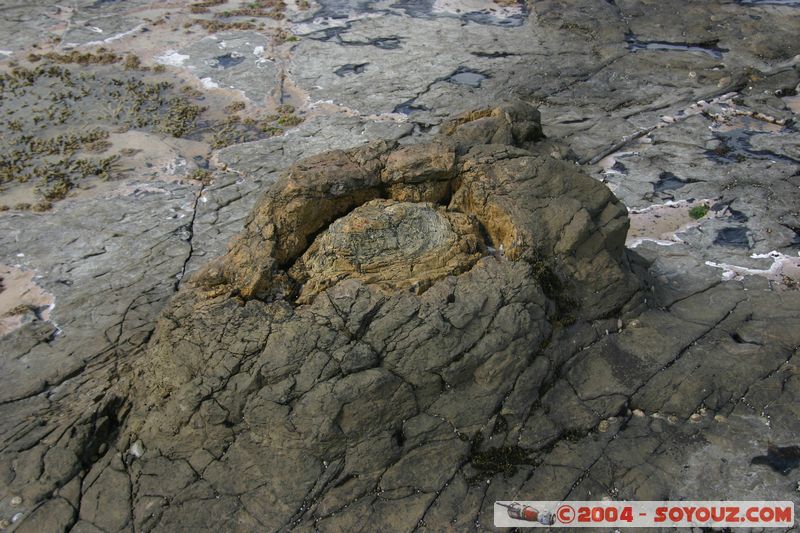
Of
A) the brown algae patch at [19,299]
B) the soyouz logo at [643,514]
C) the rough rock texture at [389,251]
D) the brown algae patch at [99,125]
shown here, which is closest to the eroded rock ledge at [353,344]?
the rough rock texture at [389,251]

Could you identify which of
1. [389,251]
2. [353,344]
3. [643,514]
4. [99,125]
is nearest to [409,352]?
[353,344]

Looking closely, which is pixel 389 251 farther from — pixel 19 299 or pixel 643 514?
pixel 19 299

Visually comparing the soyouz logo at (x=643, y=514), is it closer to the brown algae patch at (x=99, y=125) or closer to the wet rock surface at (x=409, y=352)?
the wet rock surface at (x=409, y=352)

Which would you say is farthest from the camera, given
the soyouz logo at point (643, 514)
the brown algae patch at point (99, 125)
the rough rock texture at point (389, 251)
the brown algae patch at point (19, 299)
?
the brown algae patch at point (99, 125)

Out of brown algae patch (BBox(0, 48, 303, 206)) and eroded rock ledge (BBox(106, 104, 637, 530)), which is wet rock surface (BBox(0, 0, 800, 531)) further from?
brown algae patch (BBox(0, 48, 303, 206))

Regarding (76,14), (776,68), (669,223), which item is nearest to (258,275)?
(669,223)

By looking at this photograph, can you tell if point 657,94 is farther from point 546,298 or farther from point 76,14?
point 76,14
